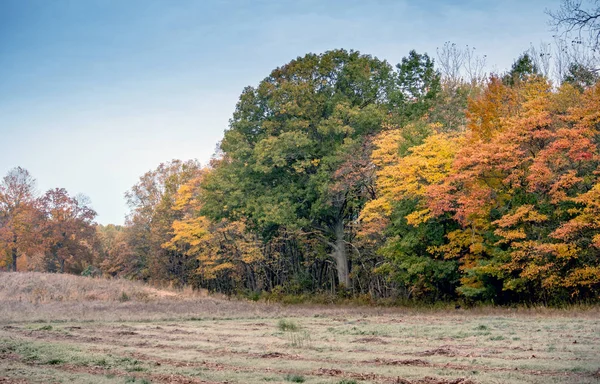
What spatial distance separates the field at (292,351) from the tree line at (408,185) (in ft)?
16.2

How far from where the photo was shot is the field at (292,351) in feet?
35.7

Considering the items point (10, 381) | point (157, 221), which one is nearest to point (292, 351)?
point (10, 381)

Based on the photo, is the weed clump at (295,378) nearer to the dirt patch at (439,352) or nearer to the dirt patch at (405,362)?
the dirt patch at (405,362)

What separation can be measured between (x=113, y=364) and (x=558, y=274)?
24.1 m

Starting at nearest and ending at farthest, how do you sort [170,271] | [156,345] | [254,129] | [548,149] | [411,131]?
[156,345], [548,149], [411,131], [254,129], [170,271]

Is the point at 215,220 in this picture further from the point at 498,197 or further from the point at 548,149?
the point at 548,149

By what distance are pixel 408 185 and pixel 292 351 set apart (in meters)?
20.9

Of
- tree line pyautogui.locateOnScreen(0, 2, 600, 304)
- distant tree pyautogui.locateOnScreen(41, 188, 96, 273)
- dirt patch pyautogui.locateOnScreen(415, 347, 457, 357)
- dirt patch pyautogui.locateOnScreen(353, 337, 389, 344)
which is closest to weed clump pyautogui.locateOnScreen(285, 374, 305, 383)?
dirt patch pyautogui.locateOnScreen(415, 347, 457, 357)

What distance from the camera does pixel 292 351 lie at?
15.0 metres

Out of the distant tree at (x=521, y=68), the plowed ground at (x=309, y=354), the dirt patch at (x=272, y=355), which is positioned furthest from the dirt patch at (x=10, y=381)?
the distant tree at (x=521, y=68)

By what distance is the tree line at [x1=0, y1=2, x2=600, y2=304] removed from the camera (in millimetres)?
29906

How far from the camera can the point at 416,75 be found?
4516 cm

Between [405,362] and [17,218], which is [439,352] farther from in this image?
[17,218]

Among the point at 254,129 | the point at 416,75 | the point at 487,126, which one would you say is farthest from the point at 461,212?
the point at 254,129
